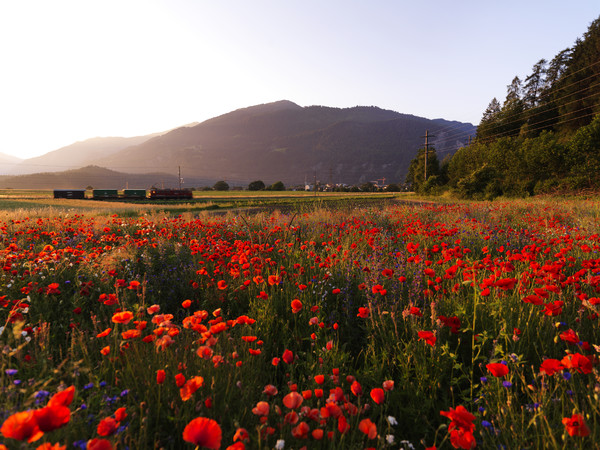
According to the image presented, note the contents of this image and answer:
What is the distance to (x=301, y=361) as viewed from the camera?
2.49 m

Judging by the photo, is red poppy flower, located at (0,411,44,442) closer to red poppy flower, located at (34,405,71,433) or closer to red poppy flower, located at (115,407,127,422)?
red poppy flower, located at (34,405,71,433)

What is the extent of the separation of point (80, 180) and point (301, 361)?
7191 inches

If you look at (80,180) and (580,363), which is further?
(80,180)

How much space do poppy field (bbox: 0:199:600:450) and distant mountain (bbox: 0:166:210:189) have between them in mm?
129209

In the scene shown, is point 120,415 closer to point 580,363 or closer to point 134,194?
point 580,363

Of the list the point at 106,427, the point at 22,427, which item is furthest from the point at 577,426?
the point at 22,427

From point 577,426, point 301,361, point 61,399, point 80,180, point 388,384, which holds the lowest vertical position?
point 301,361

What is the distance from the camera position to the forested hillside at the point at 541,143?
26.4 meters

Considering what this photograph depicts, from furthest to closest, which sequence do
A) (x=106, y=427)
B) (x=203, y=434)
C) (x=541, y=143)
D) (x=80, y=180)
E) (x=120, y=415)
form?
(x=80, y=180)
(x=541, y=143)
(x=120, y=415)
(x=106, y=427)
(x=203, y=434)

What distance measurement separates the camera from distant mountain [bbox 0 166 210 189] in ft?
451

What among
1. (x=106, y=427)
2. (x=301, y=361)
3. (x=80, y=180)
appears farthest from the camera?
(x=80, y=180)

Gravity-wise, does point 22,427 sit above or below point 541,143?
below

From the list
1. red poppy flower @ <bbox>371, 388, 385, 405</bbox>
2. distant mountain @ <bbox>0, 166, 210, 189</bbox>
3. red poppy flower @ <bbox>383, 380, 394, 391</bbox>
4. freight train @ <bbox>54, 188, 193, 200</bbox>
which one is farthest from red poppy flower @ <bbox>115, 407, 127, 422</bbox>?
distant mountain @ <bbox>0, 166, 210, 189</bbox>

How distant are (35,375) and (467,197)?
A: 35.6 metres
